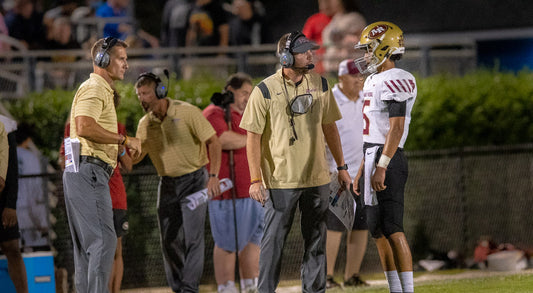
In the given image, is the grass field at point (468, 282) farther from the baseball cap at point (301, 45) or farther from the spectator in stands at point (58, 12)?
the spectator in stands at point (58, 12)

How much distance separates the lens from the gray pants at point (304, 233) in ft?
23.4

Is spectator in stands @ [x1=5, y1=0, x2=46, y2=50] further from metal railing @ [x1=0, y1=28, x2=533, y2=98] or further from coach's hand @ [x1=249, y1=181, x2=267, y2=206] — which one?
coach's hand @ [x1=249, y1=181, x2=267, y2=206]

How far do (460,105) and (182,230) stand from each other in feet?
14.3

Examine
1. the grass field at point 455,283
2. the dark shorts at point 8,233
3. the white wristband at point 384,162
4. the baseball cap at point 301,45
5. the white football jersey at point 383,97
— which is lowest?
the grass field at point 455,283

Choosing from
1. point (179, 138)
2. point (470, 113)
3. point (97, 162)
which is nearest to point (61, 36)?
point (179, 138)

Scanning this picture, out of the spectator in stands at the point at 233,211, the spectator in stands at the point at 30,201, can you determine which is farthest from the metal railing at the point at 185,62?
the spectator in stands at the point at 233,211

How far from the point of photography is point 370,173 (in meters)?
6.93

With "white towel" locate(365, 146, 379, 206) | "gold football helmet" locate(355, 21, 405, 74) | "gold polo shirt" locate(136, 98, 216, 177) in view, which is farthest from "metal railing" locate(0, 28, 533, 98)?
"white towel" locate(365, 146, 379, 206)

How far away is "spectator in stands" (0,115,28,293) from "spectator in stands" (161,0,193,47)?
16.9ft

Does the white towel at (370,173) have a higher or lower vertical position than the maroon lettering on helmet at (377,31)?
lower

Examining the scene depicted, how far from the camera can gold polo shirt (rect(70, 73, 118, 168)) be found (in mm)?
6941

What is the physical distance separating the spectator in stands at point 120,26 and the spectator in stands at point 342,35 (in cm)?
297

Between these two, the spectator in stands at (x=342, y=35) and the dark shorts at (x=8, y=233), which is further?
the spectator in stands at (x=342, y=35)

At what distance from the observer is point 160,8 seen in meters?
16.3
